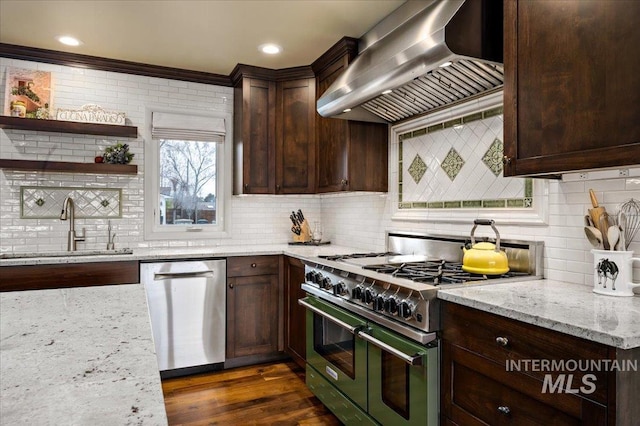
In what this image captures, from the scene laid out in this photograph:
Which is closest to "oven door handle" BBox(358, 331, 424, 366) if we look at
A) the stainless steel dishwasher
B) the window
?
the stainless steel dishwasher

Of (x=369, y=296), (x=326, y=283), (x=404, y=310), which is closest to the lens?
(x=404, y=310)

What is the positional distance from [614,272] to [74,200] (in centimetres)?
365

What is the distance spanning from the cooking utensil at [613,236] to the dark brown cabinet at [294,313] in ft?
6.36

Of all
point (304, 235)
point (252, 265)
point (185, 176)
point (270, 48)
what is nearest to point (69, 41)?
point (185, 176)

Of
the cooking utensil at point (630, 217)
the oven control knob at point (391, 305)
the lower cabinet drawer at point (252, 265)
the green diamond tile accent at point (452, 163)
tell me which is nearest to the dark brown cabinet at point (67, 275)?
the lower cabinet drawer at point (252, 265)

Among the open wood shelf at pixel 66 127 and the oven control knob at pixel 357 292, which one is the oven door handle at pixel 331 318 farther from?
the open wood shelf at pixel 66 127

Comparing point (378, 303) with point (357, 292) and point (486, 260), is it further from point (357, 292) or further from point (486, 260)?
point (486, 260)

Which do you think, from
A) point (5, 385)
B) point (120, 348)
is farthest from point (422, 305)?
point (5, 385)

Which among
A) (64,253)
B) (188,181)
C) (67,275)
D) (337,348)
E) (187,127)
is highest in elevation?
(187,127)

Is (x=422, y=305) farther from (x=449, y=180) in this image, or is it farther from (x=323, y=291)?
(x=449, y=180)

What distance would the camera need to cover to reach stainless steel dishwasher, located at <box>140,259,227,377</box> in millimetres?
3109

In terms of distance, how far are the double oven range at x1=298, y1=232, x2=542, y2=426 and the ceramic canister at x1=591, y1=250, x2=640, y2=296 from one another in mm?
353

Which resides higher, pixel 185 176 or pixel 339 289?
pixel 185 176

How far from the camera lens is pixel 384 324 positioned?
1967 millimetres
